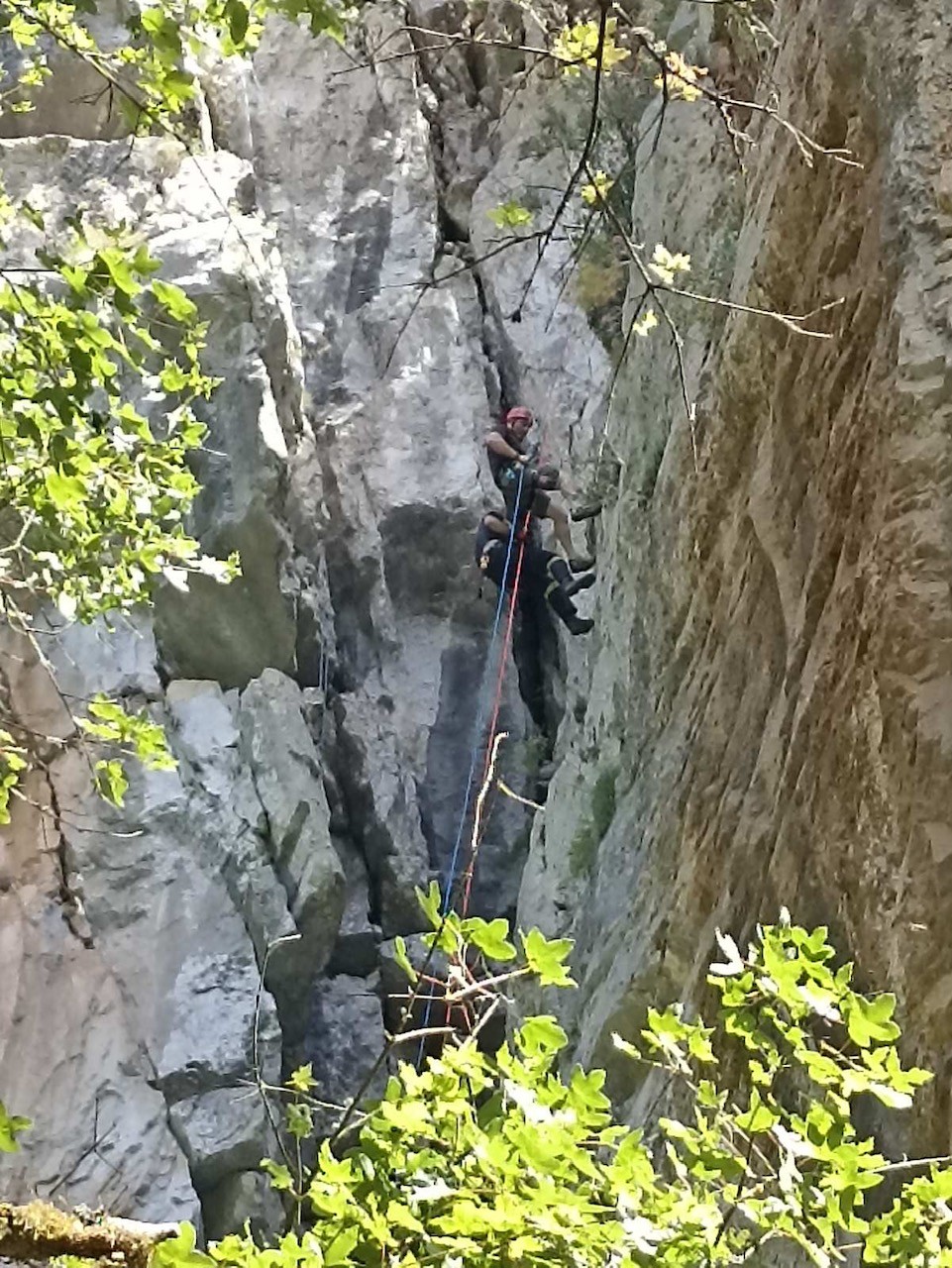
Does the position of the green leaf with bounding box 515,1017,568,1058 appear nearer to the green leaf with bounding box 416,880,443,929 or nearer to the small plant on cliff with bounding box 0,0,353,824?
the green leaf with bounding box 416,880,443,929

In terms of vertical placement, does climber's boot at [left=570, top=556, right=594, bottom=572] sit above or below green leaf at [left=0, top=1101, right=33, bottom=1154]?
below

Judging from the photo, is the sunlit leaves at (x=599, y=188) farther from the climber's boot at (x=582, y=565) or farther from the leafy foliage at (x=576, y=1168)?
the climber's boot at (x=582, y=565)

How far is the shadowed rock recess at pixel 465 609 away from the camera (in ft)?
9.82

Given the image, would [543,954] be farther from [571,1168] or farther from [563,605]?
[563,605]

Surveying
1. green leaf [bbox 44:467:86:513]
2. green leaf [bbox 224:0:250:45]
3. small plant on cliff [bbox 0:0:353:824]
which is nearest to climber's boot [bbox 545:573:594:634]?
small plant on cliff [bbox 0:0:353:824]

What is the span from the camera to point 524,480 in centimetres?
977

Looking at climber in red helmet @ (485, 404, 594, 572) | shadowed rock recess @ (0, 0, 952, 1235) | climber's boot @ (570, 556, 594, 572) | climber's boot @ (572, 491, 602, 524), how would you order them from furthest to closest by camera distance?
climber in red helmet @ (485, 404, 594, 572) < climber's boot @ (570, 556, 594, 572) < climber's boot @ (572, 491, 602, 524) < shadowed rock recess @ (0, 0, 952, 1235)

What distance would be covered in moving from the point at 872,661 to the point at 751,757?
112cm

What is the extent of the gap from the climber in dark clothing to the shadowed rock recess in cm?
43

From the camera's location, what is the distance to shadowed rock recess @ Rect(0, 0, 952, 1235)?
299 cm

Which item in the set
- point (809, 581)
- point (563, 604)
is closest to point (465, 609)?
point (563, 604)

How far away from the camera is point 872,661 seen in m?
2.87

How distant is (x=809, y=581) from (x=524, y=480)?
6428mm

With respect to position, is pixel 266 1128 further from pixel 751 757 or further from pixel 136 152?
pixel 136 152
